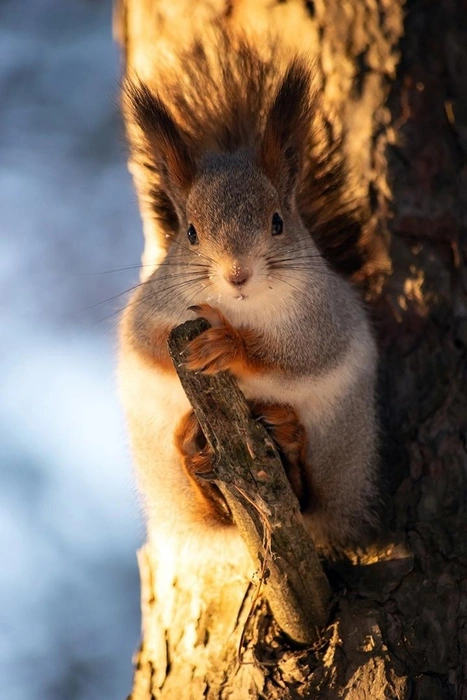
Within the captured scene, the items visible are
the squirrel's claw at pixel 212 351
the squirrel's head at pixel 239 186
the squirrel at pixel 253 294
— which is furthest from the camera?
the squirrel at pixel 253 294

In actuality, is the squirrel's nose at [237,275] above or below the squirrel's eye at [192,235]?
below

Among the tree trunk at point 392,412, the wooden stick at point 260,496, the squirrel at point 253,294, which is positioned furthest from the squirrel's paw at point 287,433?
the tree trunk at point 392,412

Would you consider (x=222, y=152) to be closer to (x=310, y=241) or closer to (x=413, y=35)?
(x=310, y=241)

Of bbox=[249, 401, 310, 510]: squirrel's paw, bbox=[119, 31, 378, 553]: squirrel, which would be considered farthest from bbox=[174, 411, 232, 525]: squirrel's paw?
bbox=[249, 401, 310, 510]: squirrel's paw

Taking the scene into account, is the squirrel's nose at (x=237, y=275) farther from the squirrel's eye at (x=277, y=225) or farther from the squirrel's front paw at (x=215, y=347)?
the squirrel's eye at (x=277, y=225)

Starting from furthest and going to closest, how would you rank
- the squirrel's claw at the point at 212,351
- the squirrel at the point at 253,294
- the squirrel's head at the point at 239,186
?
the squirrel at the point at 253,294 < the squirrel's head at the point at 239,186 < the squirrel's claw at the point at 212,351

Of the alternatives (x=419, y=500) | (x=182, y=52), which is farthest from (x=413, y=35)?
(x=419, y=500)

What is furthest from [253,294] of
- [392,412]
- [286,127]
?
[392,412]

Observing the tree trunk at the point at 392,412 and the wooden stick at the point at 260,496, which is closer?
the wooden stick at the point at 260,496
